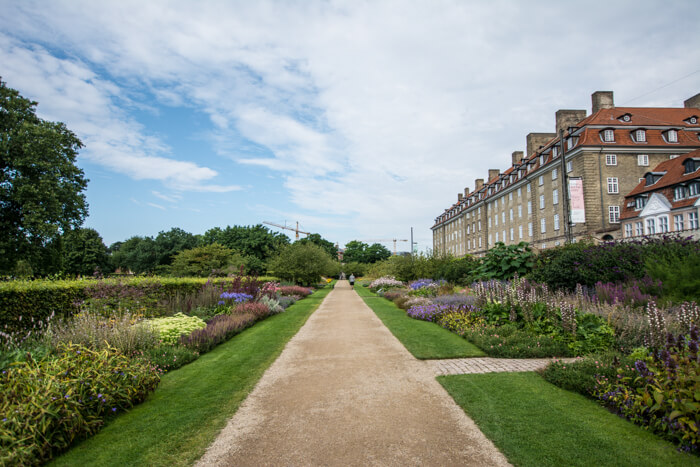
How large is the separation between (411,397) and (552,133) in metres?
50.7

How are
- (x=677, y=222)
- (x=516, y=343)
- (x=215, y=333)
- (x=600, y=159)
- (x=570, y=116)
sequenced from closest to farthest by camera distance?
1. (x=516, y=343)
2. (x=215, y=333)
3. (x=677, y=222)
4. (x=600, y=159)
5. (x=570, y=116)

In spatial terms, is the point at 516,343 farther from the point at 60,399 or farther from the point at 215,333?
the point at 60,399

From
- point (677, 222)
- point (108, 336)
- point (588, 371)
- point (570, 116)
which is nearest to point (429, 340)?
point (588, 371)

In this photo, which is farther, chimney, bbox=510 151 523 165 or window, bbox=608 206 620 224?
chimney, bbox=510 151 523 165

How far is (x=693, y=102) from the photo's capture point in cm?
3928

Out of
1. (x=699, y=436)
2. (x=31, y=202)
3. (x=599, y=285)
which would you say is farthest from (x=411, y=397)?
(x=31, y=202)

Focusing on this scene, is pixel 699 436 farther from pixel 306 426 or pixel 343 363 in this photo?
pixel 343 363

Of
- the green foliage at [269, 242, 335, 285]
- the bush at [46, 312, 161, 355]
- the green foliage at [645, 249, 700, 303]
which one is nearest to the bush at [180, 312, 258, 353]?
the bush at [46, 312, 161, 355]

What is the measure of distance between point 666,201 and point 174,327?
118ft

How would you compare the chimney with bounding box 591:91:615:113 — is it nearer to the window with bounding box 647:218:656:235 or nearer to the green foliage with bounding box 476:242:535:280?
the window with bounding box 647:218:656:235

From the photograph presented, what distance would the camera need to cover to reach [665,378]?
12.9 feet

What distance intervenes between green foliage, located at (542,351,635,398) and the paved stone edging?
22.8 inches

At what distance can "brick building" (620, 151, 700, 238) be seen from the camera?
25844mm

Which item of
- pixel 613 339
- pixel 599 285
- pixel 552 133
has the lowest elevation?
pixel 613 339
